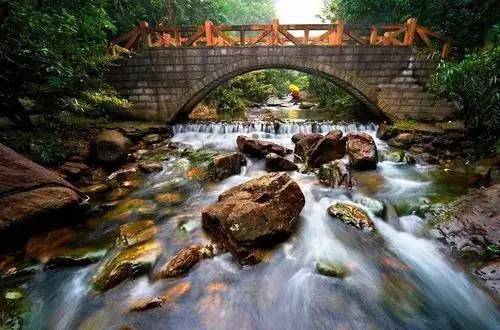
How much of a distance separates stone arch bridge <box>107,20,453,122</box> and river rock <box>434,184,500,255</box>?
21.2ft

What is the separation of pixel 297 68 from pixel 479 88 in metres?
6.01

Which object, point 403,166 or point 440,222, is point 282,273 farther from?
point 403,166

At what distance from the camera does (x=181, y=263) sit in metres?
4.18

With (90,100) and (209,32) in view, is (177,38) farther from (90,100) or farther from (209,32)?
(90,100)

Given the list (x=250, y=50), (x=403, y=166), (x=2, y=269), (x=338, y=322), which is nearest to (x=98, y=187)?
(x=2, y=269)

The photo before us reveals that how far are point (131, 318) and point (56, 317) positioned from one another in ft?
3.73

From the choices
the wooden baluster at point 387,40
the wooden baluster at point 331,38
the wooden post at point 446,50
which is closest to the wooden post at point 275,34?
the wooden baluster at point 331,38

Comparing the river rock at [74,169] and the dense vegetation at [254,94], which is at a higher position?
the dense vegetation at [254,94]

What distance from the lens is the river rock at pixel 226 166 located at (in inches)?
295

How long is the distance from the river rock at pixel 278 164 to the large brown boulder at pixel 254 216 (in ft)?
8.48

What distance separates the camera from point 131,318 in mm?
3457

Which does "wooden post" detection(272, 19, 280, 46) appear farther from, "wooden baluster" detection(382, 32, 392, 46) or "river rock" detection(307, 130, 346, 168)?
"river rock" detection(307, 130, 346, 168)

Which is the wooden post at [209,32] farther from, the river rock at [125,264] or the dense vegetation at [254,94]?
the river rock at [125,264]

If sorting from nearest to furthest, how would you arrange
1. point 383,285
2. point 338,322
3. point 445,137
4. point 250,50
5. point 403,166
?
point 338,322
point 383,285
point 403,166
point 445,137
point 250,50
